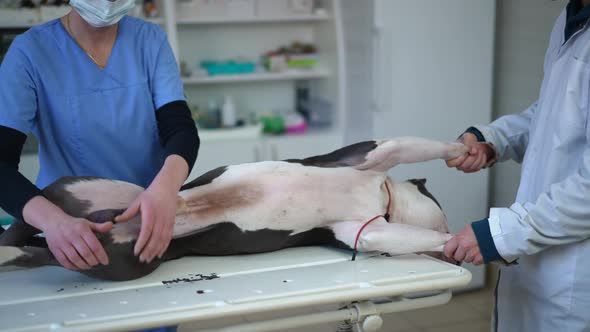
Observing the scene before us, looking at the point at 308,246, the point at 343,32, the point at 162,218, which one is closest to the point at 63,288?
the point at 162,218

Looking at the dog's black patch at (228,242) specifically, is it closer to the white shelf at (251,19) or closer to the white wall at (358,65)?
the white wall at (358,65)

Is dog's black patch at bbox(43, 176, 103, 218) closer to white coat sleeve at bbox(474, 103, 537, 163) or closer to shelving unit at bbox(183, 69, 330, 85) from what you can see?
white coat sleeve at bbox(474, 103, 537, 163)

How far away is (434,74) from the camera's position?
9.52 ft

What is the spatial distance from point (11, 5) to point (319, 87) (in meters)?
1.58

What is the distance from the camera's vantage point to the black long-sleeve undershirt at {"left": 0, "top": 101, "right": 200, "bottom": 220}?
134 cm

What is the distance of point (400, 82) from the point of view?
2.88 metres

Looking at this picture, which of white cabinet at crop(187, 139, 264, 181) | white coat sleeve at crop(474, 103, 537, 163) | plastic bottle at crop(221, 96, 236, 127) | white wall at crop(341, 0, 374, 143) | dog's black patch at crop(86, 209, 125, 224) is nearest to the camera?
dog's black patch at crop(86, 209, 125, 224)

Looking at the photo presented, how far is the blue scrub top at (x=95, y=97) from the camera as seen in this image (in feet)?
4.98

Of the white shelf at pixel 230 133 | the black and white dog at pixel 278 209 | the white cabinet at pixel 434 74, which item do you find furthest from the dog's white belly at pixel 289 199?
the white shelf at pixel 230 133

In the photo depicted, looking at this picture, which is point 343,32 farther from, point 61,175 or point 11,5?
point 61,175

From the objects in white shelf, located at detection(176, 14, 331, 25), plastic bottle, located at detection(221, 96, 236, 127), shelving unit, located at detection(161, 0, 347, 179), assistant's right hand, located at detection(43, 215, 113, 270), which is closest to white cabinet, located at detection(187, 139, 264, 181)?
shelving unit, located at detection(161, 0, 347, 179)

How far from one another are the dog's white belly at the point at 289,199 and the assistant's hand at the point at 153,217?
0.12m

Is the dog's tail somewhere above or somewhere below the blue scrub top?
below

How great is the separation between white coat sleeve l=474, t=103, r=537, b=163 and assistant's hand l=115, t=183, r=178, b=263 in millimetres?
893
